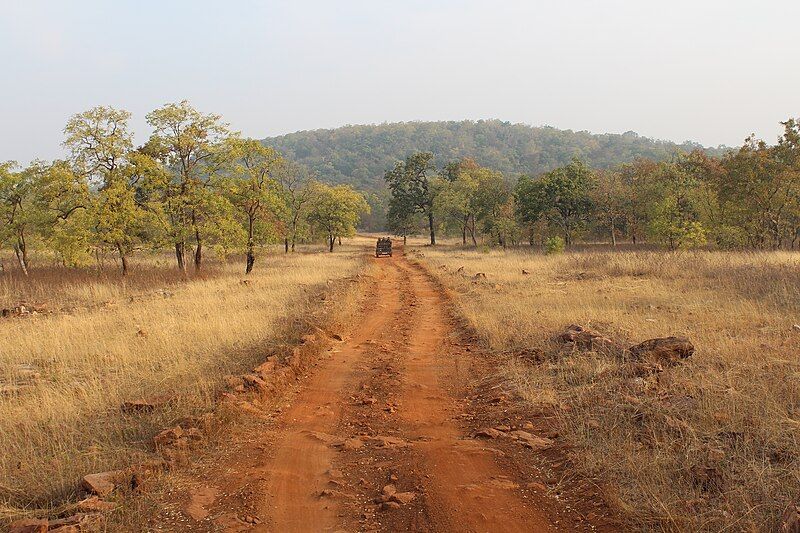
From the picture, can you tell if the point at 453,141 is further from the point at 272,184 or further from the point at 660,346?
the point at 660,346

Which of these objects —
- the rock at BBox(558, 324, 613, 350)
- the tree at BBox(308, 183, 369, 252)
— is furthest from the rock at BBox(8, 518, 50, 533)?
the tree at BBox(308, 183, 369, 252)

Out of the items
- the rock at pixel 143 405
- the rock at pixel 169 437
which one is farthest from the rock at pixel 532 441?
the rock at pixel 143 405

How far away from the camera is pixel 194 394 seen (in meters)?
6.73

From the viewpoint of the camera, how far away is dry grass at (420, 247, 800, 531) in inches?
153

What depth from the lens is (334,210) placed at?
48.4 m

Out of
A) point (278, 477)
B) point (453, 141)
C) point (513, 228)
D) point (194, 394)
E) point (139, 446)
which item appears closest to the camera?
point (278, 477)

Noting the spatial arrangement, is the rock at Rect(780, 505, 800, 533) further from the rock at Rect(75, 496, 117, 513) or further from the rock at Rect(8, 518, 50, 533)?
the rock at Rect(8, 518, 50, 533)

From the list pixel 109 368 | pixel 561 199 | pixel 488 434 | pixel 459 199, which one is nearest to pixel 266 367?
pixel 109 368

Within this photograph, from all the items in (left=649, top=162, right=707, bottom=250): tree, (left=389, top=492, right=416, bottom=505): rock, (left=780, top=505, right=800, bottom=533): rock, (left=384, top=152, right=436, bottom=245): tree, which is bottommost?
(left=389, top=492, right=416, bottom=505): rock

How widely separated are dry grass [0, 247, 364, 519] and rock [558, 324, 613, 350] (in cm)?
547

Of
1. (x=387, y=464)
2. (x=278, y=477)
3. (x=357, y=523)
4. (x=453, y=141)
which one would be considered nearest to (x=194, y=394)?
(x=278, y=477)

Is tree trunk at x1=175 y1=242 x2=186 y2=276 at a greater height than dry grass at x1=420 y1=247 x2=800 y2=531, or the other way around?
tree trunk at x1=175 y1=242 x2=186 y2=276

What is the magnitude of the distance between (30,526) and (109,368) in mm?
5317

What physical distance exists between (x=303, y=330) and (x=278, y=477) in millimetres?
6261
